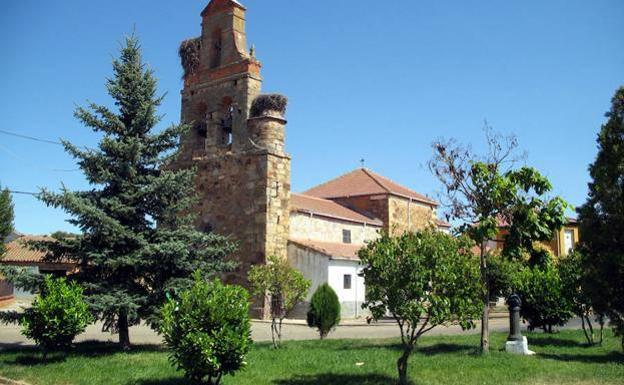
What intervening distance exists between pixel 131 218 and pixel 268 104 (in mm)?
13052

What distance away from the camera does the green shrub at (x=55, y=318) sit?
471 inches

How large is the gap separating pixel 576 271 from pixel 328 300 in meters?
7.77

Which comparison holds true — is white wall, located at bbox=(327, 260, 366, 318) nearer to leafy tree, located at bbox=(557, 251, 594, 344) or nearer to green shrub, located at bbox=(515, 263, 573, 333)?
green shrub, located at bbox=(515, 263, 573, 333)

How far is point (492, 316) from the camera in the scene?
31922mm

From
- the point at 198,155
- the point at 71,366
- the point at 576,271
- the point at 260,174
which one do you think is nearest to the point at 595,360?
the point at 576,271

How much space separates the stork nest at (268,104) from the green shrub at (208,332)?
1786cm

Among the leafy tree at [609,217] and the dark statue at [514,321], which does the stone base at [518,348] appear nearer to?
the dark statue at [514,321]

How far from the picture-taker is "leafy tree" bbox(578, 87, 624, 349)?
1149cm

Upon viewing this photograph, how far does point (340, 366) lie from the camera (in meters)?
12.3

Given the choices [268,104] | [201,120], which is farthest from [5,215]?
[268,104]

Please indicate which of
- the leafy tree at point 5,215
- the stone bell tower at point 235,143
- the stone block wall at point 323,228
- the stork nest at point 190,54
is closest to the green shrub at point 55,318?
the stone bell tower at point 235,143

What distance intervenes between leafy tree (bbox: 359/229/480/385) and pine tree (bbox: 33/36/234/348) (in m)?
6.26

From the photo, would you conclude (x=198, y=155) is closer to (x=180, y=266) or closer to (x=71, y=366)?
(x=180, y=266)

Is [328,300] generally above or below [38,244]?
below
